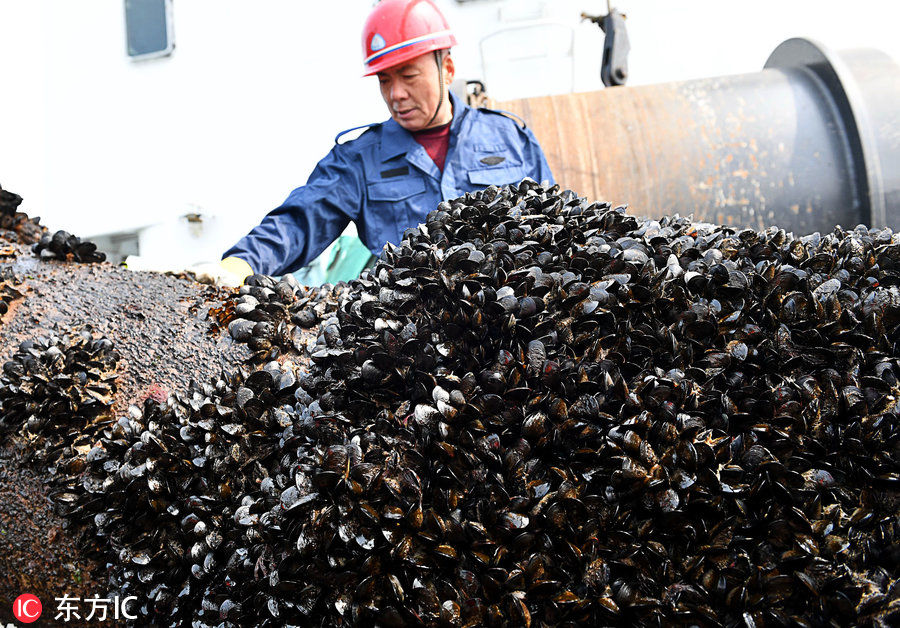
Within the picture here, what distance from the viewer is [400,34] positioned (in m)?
2.30

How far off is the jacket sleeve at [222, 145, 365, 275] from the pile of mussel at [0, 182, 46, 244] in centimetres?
60

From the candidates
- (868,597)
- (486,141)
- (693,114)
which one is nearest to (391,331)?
(868,597)

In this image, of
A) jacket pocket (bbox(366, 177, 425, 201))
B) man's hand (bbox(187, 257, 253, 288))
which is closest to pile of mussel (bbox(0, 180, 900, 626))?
man's hand (bbox(187, 257, 253, 288))

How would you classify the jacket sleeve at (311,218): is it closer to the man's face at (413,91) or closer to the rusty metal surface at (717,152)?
the man's face at (413,91)

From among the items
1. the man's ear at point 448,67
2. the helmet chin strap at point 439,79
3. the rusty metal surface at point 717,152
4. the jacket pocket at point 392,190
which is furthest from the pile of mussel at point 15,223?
the rusty metal surface at point 717,152

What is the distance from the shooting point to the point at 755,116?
3158mm

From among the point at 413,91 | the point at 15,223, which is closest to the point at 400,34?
the point at 413,91

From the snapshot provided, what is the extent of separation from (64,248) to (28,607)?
73 cm

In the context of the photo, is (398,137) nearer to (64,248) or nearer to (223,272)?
(223,272)

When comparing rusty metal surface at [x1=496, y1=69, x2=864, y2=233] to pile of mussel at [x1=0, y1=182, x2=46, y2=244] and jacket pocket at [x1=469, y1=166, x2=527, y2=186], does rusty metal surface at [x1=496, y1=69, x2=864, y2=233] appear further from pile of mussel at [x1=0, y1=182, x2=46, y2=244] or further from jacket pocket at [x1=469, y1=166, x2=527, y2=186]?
pile of mussel at [x1=0, y1=182, x2=46, y2=244]

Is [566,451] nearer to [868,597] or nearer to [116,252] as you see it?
[868,597]

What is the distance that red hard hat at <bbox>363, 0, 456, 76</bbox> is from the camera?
7.49 feet

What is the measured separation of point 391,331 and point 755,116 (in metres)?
2.94

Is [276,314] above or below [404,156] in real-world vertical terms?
below
